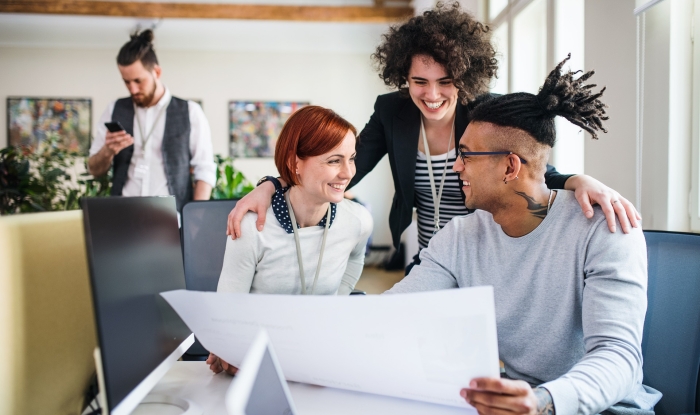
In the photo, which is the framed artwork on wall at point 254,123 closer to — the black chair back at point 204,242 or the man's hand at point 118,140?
the man's hand at point 118,140

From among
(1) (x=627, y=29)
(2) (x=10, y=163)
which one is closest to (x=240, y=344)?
(1) (x=627, y=29)

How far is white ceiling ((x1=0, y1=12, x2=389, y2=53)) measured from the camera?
250 inches

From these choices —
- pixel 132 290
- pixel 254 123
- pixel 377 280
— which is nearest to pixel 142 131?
pixel 132 290

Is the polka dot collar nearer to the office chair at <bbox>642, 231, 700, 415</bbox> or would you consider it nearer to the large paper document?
the large paper document

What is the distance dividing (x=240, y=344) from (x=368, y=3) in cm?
628

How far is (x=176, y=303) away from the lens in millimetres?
956

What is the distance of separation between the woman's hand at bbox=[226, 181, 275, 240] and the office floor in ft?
13.7

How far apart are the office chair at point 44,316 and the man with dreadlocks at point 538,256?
2.27ft

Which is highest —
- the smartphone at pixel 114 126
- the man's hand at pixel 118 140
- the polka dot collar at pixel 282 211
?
the smartphone at pixel 114 126

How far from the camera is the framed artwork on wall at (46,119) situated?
7391 millimetres

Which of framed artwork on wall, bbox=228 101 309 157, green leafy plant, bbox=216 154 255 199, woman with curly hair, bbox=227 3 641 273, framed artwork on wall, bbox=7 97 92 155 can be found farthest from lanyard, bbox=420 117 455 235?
framed artwork on wall, bbox=7 97 92 155

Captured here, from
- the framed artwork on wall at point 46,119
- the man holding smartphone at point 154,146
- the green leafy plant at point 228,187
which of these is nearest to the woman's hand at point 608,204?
the man holding smartphone at point 154,146

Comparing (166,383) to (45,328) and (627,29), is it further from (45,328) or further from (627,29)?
(627,29)

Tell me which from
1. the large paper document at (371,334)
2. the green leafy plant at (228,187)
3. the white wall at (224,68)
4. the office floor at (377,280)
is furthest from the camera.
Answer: the white wall at (224,68)
